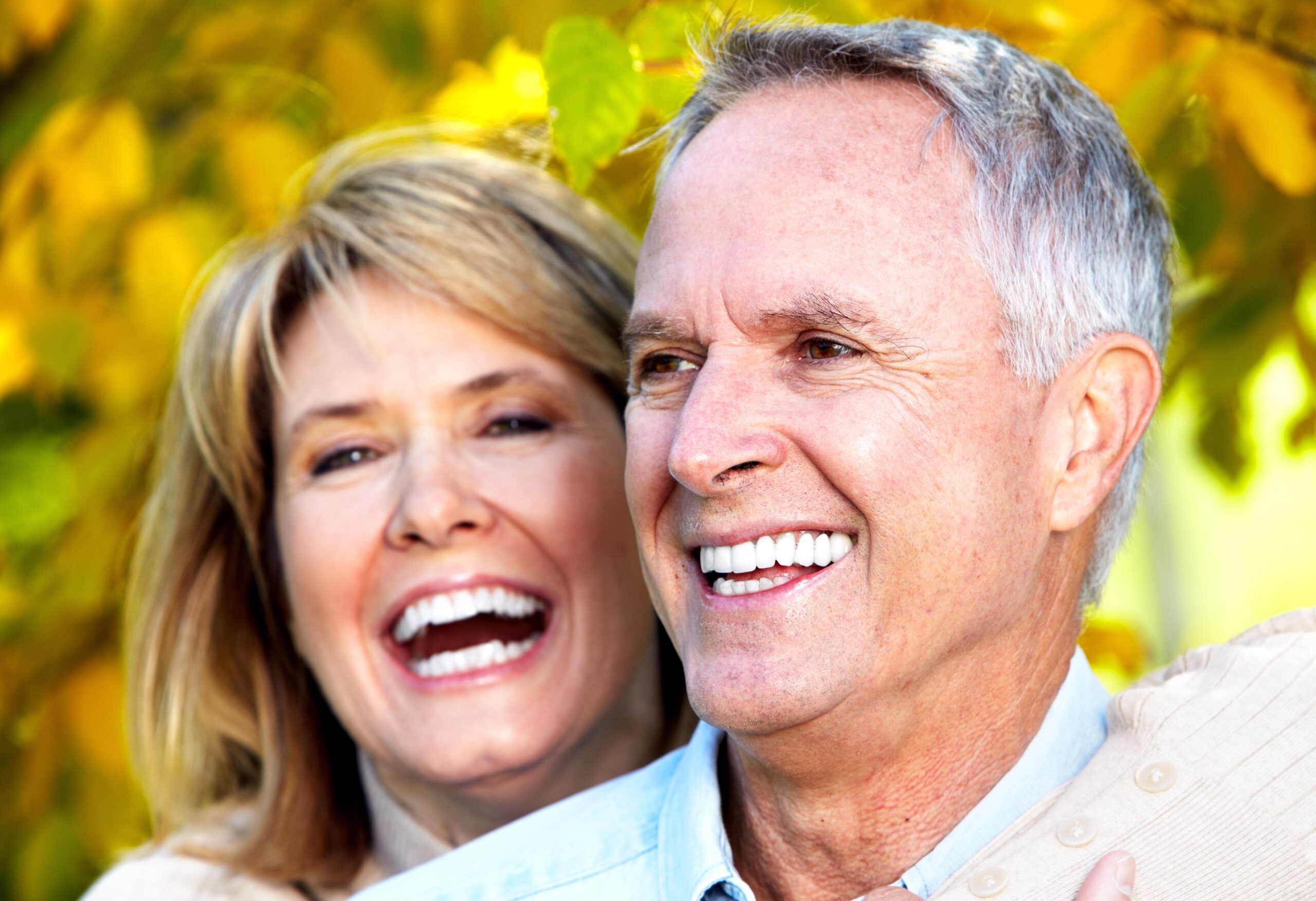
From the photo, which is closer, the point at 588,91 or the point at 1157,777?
the point at 1157,777

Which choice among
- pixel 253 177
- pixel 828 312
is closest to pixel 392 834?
pixel 253 177

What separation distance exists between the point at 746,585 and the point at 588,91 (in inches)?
31.1

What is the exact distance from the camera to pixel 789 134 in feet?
6.59

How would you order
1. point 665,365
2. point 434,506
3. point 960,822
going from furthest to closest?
point 434,506 → point 665,365 → point 960,822

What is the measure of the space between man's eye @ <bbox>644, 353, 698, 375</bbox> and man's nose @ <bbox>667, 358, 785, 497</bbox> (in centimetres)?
15

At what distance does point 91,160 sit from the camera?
313 cm

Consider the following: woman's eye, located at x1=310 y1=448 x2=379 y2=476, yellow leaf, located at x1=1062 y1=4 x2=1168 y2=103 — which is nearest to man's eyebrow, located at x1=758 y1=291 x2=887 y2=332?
yellow leaf, located at x1=1062 y1=4 x2=1168 y2=103

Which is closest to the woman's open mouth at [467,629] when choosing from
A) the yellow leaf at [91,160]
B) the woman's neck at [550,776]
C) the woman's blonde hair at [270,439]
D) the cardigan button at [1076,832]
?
the woman's neck at [550,776]

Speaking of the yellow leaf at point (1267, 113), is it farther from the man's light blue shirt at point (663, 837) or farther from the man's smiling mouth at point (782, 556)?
the man's smiling mouth at point (782, 556)

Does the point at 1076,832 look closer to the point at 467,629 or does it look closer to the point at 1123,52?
the point at 1123,52

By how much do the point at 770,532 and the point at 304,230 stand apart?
1603 millimetres

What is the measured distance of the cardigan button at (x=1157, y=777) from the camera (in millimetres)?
1843

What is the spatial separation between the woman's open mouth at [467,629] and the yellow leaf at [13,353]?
113 centimetres

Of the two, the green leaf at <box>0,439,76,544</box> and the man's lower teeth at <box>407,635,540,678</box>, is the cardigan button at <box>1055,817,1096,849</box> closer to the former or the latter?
the man's lower teeth at <box>407,635,540,678</box>
